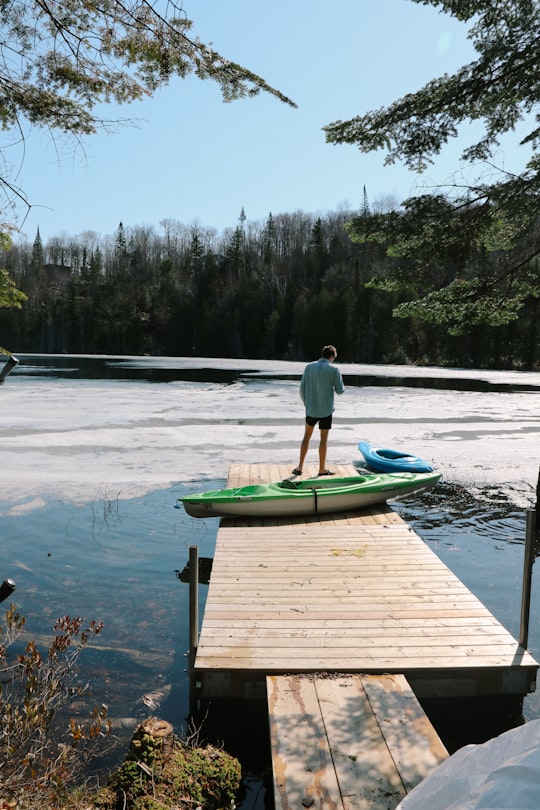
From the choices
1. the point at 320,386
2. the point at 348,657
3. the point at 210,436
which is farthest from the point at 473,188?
the point at 210,436

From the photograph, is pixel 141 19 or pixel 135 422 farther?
pixel 135 422

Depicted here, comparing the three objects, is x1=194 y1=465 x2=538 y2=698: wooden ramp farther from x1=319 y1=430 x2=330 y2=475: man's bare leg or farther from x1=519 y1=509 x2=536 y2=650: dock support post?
x1=319 y1=430 x2=330 y2=475: man's bare leg

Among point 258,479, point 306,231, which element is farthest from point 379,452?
point 306,231

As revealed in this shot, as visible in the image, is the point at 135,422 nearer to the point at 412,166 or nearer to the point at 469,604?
the point at 412,166

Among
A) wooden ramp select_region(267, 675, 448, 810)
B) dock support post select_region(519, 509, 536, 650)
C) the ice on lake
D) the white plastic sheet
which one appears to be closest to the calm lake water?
the ice on lake

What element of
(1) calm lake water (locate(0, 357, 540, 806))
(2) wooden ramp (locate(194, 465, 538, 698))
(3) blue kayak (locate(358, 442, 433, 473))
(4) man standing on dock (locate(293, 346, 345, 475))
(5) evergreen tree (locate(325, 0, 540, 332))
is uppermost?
(5) evergreen tree (locate(325, 0, 540, 332))

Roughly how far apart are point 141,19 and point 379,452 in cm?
857

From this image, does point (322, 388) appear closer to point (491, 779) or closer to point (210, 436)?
point (210, 436)

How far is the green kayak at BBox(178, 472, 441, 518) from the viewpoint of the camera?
732 centimetres

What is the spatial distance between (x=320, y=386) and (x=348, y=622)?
4.46 m

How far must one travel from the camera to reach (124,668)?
454 cm

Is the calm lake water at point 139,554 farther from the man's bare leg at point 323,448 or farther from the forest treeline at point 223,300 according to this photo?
the forest treeline at point 223,300

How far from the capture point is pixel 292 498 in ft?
24.3

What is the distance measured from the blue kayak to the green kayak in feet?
6.13
